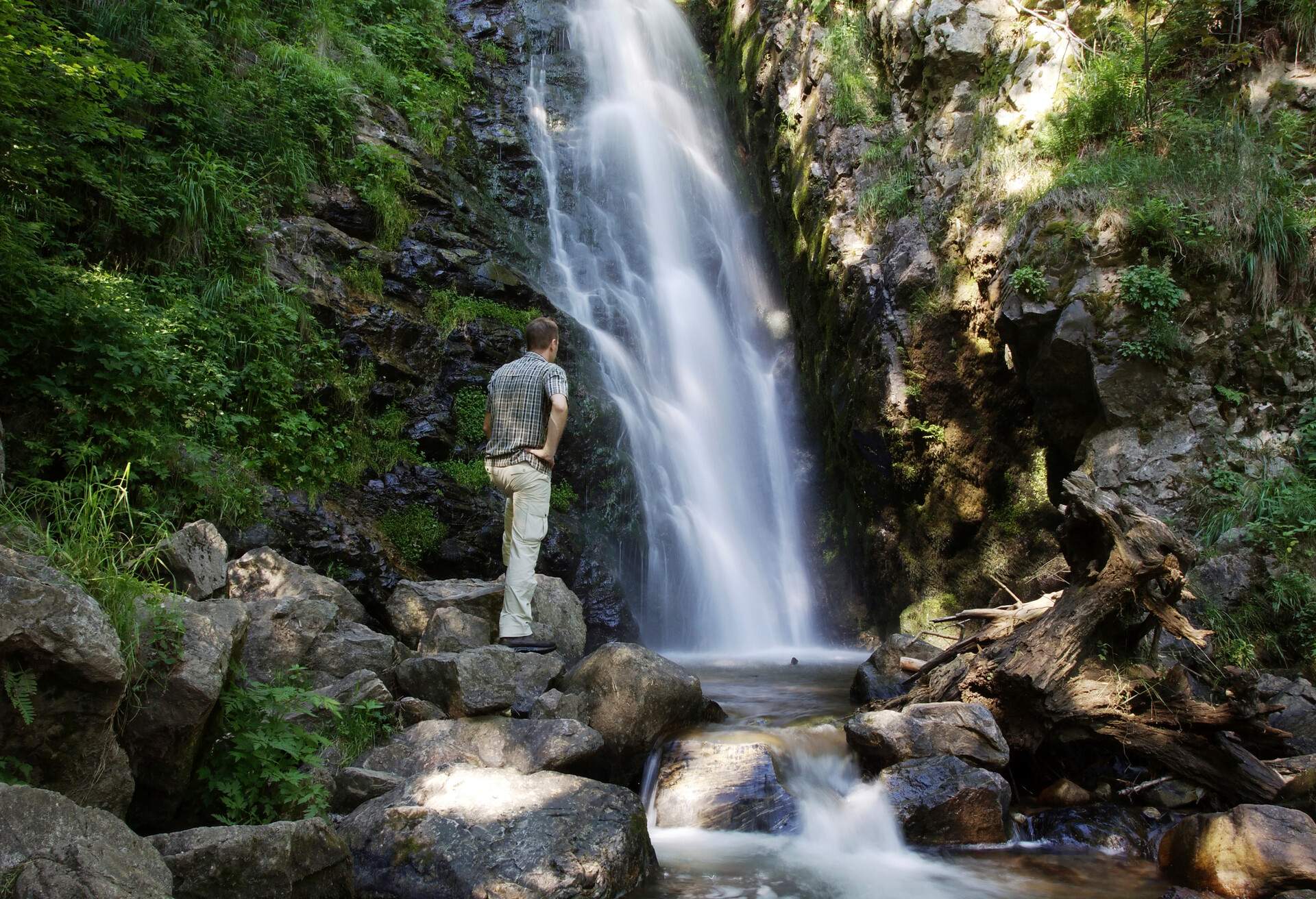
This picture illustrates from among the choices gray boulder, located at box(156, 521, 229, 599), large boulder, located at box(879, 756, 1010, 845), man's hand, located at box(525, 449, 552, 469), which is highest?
man's hand, located at box(525, 449, 552, 469)

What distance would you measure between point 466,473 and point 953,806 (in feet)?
19.2

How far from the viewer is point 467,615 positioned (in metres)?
5.85

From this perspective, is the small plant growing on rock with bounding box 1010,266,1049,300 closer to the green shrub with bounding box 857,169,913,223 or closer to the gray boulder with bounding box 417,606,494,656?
the green shrub with bounding box 857,169,913,223

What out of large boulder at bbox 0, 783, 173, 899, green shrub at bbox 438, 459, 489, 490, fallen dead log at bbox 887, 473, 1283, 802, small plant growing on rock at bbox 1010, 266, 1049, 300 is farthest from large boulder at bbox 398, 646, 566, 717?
small plant growing on rock at bbox 1010, 266, 1049, 300

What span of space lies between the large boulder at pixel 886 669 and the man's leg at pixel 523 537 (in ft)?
9.09

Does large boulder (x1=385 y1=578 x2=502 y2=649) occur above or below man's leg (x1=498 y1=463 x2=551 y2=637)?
below

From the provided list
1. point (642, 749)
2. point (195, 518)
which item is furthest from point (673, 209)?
point (642, 749)

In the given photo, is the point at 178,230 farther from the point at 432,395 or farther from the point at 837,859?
the point at 837,859

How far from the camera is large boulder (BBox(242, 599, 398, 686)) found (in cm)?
475

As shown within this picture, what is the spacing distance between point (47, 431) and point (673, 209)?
10.5m

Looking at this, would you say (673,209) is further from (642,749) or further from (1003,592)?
(642,749)

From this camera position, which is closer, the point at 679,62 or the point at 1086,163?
the point at 1086,163

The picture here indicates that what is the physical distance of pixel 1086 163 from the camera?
7.53 metres

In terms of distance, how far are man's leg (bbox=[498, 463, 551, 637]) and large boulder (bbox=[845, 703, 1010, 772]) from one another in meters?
2.26
